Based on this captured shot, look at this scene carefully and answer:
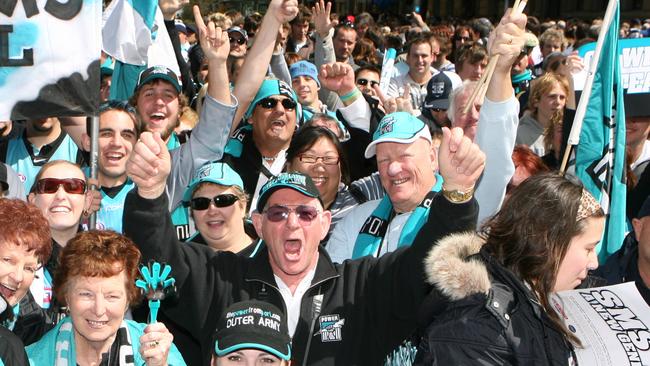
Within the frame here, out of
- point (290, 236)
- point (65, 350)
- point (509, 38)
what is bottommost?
point (65, 350)

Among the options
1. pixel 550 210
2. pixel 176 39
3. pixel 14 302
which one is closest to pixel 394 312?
pixel 550 210

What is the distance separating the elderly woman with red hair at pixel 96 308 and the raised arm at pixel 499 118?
1.55 m

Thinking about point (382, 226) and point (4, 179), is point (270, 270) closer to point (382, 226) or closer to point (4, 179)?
point (382, 226)

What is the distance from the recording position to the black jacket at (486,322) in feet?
9.34

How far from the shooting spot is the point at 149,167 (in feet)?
11.7

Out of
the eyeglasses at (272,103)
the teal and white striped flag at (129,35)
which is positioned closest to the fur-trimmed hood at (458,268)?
the eyeglasses at (272,103)

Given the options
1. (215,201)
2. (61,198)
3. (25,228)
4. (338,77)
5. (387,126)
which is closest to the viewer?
(25,228)

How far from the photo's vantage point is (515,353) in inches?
112

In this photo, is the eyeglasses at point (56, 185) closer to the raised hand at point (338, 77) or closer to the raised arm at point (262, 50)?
the raised arm at point (262, 50)

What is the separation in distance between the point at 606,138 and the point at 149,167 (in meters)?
2.80

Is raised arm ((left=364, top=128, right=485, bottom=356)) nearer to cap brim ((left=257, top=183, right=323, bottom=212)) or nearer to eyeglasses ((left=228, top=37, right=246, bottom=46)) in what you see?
cap brim ((left=257, top=183, right=323, bottom=212))

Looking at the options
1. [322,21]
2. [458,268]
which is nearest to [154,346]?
[458,268]

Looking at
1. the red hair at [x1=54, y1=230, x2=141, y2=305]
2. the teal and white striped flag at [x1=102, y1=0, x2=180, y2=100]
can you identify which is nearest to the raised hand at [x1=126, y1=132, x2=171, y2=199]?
the red hair at [x1=54, y1=230, x2=141, y2=305]

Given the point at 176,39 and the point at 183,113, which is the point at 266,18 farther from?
the point at 176,39
